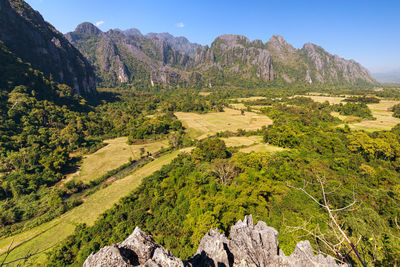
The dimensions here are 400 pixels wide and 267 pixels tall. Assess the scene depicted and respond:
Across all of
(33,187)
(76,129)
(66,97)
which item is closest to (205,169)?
(33,187)

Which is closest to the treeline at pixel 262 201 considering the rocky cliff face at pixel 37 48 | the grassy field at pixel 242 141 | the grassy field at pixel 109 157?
the grassy field at pixel 242 141

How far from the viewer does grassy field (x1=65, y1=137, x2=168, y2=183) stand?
44.5 metres

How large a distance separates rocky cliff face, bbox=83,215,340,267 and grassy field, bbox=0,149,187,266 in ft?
70.2

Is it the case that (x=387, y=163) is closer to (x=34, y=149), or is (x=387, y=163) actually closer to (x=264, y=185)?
(x=264, y=185)

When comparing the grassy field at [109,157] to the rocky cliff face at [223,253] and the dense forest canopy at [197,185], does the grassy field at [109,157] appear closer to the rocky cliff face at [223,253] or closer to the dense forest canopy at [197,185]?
the dense forest canopy at [197,185]

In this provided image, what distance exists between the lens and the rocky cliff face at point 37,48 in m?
96.4

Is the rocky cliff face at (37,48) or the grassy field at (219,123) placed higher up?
the rocky cliff face at (37,48)

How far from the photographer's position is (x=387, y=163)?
35.9m

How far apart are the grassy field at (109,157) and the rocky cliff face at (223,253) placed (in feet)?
146

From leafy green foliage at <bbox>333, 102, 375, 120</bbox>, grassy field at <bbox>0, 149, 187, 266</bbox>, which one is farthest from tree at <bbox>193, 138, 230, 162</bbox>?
leafy green foliage at <bbox>333, 102, 375, 120</bbox>

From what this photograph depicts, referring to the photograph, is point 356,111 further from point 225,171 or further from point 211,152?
point 225,171

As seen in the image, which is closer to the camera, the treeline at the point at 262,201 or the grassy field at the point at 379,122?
the treeline at the point at 262,201

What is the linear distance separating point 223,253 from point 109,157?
55766 millimetres

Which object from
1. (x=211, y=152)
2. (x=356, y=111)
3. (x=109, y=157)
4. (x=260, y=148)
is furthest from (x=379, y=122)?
(x=109, y=157)
